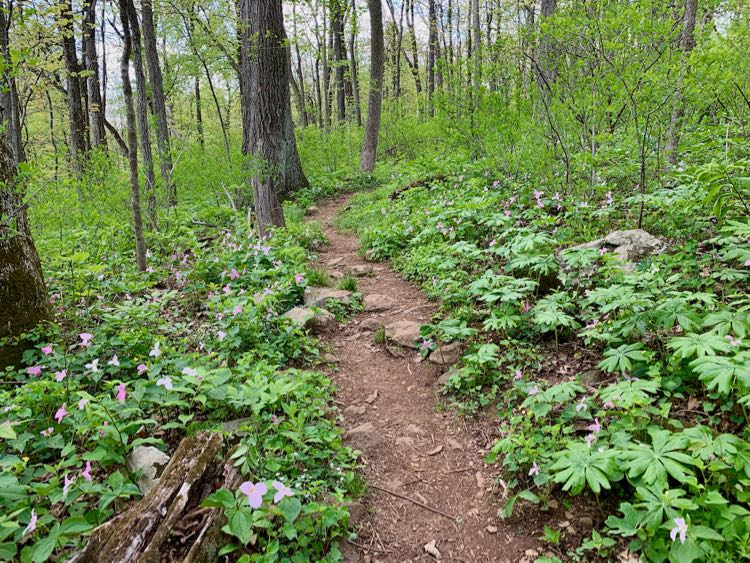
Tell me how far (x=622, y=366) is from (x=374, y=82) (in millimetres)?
10660

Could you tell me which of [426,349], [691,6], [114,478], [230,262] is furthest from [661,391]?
[691,6]

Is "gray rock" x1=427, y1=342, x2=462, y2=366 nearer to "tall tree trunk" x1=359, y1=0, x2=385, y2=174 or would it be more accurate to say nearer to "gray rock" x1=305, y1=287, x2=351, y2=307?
"gray rock" x1=305, y1=287, x2=351, y2=307

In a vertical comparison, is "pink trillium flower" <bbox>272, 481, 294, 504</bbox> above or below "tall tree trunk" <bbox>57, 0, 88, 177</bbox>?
below

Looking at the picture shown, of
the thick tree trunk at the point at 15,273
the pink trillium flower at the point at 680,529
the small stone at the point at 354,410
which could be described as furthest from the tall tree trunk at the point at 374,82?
the pink trillium flower at the point at 680,529

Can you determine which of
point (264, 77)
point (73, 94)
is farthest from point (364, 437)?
point (73, 94)

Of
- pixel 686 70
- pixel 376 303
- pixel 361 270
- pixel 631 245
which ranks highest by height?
pixel 686 70

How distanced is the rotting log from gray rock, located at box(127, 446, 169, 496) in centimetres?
31

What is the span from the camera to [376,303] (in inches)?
202

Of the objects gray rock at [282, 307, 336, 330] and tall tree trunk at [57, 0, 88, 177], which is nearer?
gray rock at [282, 307, 336, 330]

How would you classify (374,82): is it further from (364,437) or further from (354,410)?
(364,437)

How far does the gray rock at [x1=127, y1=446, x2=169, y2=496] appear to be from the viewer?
234cm

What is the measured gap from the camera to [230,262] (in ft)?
17.1

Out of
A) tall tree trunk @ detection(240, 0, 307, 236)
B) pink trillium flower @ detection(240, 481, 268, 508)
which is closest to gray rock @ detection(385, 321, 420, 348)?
pink trillium flower @ detection(240, 481, 268, 508)

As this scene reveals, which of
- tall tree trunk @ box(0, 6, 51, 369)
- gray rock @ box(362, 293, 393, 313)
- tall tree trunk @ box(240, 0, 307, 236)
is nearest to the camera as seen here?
tall tree trunk @ box(0, 6, 51, 369)
